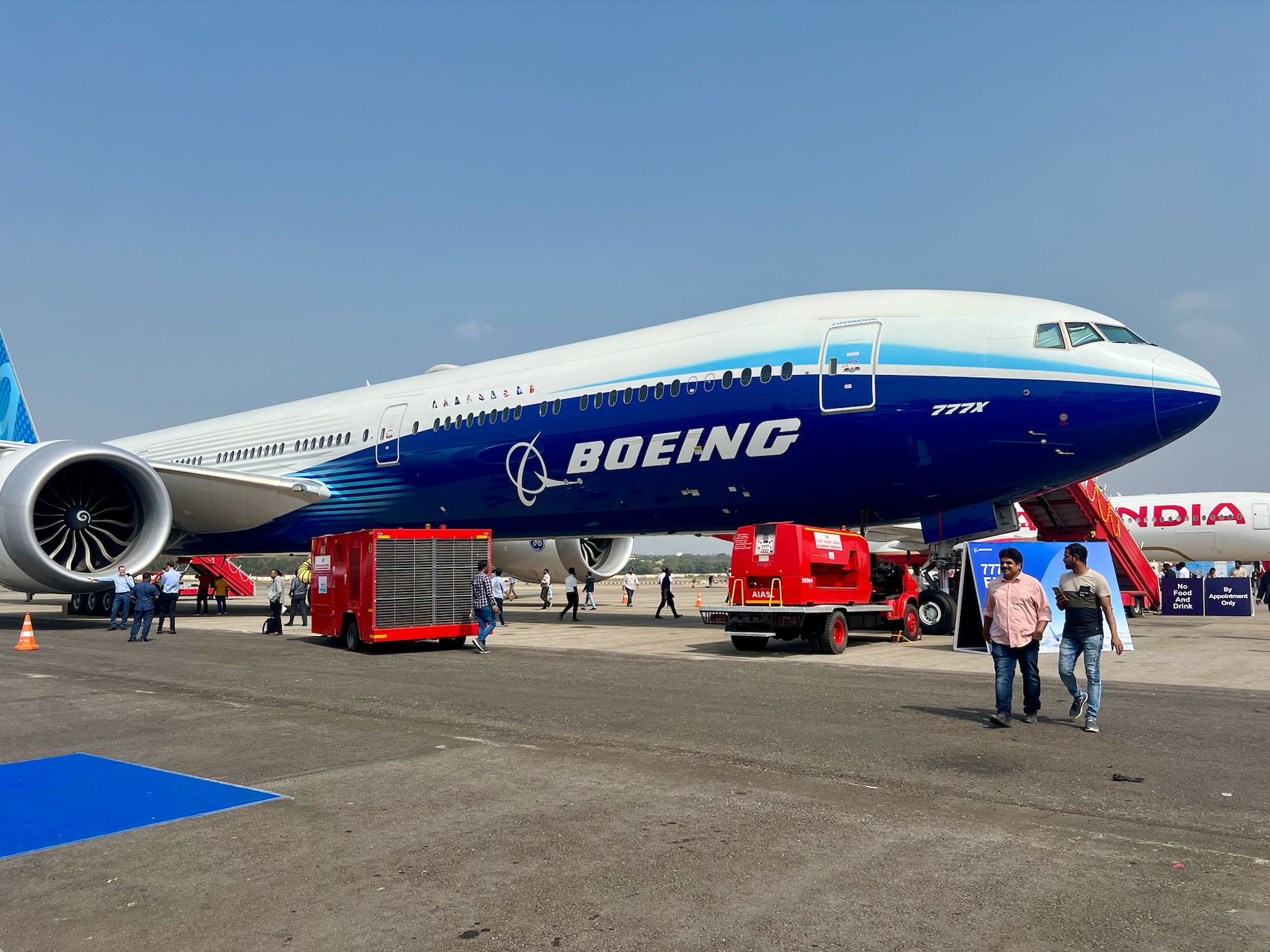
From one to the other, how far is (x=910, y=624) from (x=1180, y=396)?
583 cm

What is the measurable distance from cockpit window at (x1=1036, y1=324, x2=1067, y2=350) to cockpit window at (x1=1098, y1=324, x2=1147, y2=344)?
68 centimetres

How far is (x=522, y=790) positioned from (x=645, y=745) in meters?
1.65

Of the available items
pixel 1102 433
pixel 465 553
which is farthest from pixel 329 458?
pixel 1102 433

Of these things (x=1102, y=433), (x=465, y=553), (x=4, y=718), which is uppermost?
(x=1102, y=433)

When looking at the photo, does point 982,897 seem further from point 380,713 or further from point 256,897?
point 380,713

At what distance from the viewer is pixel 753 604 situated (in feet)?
47.1

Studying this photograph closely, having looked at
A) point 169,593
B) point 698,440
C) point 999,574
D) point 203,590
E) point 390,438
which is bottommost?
point 203,590

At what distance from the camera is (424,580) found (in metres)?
16.0

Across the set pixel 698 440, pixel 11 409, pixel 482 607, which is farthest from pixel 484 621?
pixel 11 409

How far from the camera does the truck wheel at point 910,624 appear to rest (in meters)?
16.7

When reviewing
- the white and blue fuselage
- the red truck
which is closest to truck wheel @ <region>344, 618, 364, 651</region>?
the white and blue fuselage

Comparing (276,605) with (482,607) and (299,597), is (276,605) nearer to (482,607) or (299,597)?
(299,597)

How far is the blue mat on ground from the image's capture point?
529 cm

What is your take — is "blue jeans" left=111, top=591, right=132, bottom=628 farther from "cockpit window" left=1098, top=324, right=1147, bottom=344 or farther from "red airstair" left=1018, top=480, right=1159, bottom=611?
"red airstair" left=1018, top=480, right=1159, bottom=611
